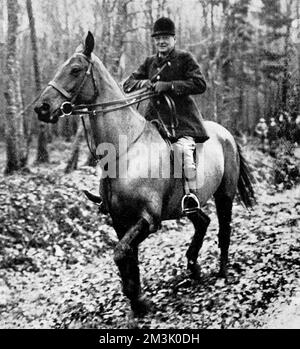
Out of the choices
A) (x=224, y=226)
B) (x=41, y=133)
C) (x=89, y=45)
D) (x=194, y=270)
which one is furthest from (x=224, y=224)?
(x=41, y=133)

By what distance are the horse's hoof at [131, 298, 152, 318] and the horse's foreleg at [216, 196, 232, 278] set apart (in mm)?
1540

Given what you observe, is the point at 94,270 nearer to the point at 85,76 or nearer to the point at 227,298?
the point at 227,298

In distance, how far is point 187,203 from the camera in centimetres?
602

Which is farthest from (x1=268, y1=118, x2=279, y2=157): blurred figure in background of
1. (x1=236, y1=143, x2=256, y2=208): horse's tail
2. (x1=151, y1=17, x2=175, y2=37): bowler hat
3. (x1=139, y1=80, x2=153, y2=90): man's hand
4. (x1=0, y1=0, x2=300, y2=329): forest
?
(x1=151, y1=17, x2=175, y2=37): bowler hat

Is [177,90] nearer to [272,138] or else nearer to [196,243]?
[196,243]

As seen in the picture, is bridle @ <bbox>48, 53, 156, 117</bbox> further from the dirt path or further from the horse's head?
the dirt path

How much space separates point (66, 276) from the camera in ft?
27.8

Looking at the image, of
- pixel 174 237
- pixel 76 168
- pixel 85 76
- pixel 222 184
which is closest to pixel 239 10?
pixel 76 168

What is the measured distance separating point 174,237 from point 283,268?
14.0 ft

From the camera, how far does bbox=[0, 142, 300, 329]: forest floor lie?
573cm

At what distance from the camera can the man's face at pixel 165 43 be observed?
5.88m

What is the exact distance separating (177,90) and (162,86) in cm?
22

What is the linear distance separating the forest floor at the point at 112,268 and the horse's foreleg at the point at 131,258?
1.50ft

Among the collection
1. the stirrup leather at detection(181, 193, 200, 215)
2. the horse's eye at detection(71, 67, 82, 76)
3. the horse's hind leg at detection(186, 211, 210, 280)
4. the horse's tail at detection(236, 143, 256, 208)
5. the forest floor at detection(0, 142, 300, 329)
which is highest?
the horse's eye at detection(71, 67, 82, 76)
